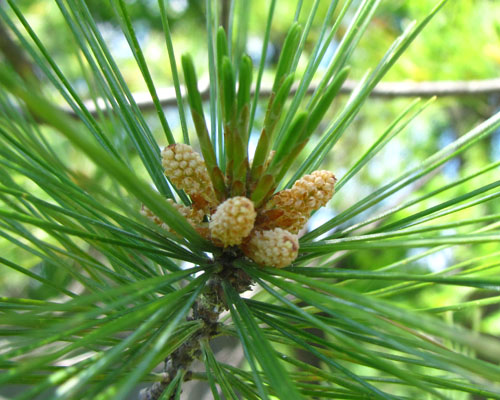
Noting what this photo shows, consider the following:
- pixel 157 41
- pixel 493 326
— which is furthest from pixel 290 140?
pixel 157 41

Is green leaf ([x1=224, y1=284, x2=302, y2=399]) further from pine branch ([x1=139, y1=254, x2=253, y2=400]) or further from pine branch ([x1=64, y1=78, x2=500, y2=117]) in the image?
pine branch ([x1=64, y1=78, x2=500, y2=117])

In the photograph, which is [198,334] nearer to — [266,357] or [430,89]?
[266,357]

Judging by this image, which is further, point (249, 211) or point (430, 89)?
point (430, 89)

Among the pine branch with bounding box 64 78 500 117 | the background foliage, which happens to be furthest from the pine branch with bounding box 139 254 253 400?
the pine branch with bounding box 64 78 500 117

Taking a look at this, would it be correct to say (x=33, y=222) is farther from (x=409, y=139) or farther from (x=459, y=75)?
(x=409, y=139)

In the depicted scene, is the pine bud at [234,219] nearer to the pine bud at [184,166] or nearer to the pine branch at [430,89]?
the pine bud at [184,166]

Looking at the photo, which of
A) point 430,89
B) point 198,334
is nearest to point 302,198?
point 198,334

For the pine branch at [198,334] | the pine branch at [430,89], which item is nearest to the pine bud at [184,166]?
the pine branch at [198,334]
